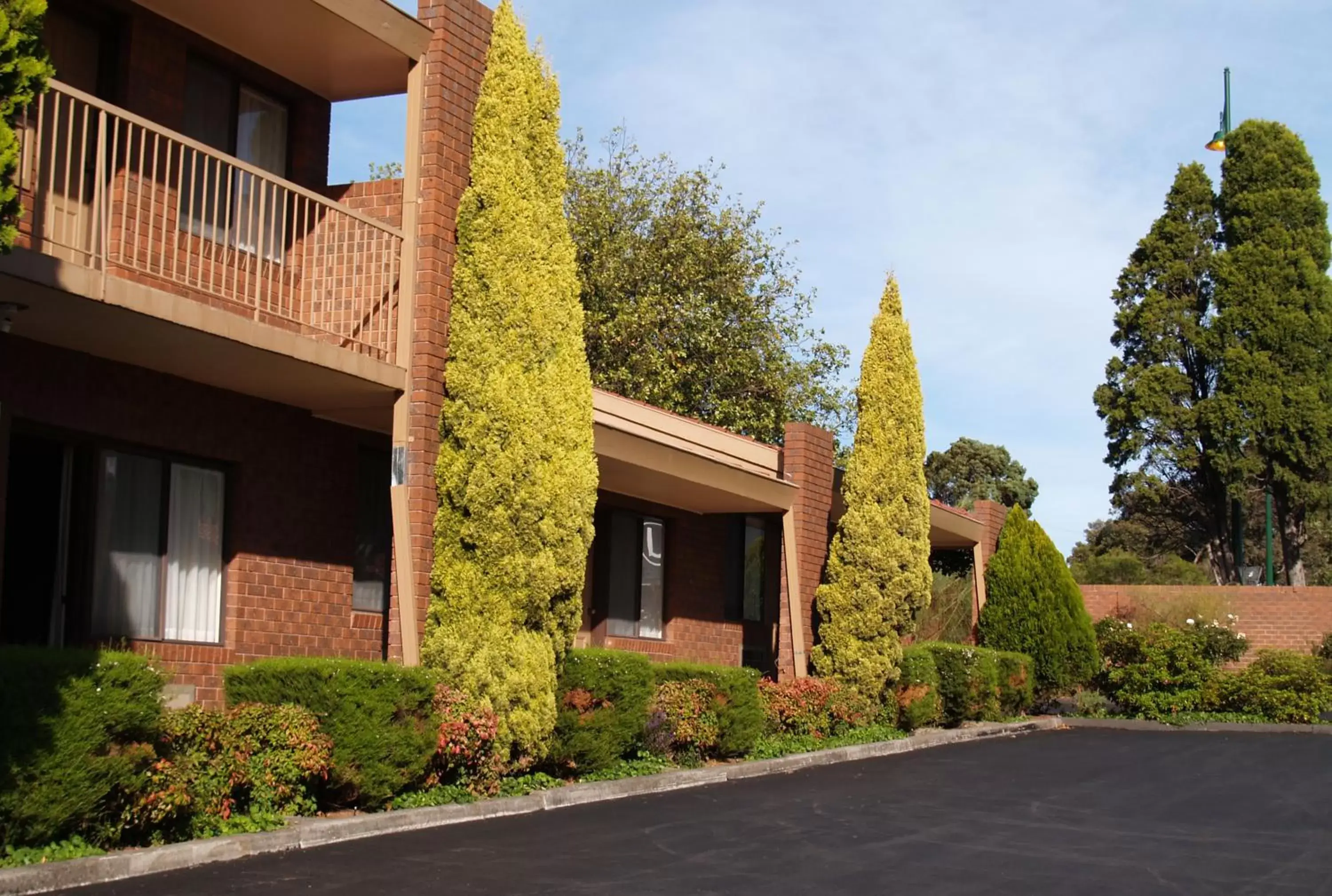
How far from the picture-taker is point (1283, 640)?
33000 mm

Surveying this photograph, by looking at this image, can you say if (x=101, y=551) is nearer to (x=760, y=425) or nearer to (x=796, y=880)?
(x=796, y=880)

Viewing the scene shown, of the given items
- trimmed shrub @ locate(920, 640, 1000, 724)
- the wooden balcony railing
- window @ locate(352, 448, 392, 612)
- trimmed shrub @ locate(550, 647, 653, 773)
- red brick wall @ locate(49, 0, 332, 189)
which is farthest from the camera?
trimmed shrub @ locate(920, 640, 1000, 724)

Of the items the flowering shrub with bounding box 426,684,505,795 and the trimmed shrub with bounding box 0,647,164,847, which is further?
the flowering shrub with bounding box 426,684,505,795

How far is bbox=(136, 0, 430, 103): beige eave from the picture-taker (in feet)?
42.1

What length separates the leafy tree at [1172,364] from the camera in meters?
42.9

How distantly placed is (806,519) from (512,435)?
28.1 ft

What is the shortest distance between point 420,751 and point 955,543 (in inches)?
675

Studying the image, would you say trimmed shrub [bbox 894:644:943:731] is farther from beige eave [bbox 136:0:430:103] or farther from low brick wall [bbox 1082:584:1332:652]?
low brick wall [bbox 1082:584:1332:652]

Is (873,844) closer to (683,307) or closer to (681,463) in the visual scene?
(681,463)

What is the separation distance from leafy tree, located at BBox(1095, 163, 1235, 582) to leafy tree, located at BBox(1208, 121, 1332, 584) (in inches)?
32.6

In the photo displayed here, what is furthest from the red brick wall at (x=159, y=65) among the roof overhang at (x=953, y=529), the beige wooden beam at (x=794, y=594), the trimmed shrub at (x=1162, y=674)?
the trimmed shrub at (x=1162, y=674)

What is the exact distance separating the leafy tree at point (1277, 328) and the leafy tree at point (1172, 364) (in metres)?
0.83

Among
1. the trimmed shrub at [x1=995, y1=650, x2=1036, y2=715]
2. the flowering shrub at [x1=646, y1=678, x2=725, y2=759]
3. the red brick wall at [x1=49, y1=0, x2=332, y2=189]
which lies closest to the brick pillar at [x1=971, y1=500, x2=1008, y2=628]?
the trimmed shrub at [x1=995, y1=650, x2=1036, y2=715]

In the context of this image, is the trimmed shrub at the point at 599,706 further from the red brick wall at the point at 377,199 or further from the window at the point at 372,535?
the red brick wall at the point at 377,199
